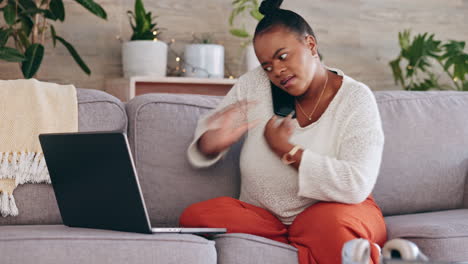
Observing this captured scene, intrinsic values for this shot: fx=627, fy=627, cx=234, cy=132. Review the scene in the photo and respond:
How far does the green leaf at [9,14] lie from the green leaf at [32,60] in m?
0.14

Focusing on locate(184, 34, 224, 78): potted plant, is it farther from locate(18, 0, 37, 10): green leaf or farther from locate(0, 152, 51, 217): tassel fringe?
locate(0, 152, 51, 217): tassel fringe

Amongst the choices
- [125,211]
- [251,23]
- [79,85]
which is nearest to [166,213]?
[125,211]

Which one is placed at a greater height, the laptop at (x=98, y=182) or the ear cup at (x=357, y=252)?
the ear cup at (x=357, y=252)

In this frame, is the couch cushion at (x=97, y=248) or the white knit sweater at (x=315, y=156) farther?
the white knit sweater at (x=315, y=156)

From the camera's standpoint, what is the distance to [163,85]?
3.11m

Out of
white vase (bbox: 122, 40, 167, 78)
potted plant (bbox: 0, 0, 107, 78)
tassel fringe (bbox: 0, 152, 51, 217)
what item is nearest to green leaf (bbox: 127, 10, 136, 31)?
white vase (bbox: 122, 40, 167, 78)

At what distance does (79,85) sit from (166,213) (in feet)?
5.34

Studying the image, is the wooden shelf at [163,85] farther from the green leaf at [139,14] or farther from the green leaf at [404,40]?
the green leaf at [404,40]

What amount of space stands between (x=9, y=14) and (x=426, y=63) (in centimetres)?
212

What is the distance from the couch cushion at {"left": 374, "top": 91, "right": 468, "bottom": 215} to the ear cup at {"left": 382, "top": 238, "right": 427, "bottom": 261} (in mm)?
1240

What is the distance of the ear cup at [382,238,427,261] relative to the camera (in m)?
0.74

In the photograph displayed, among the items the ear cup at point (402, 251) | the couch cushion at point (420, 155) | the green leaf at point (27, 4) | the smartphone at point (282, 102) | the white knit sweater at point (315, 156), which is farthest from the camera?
the green leaf at point (27, 4)

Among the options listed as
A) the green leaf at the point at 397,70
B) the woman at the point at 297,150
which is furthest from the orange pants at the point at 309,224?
the green leaf at the point at 397,70

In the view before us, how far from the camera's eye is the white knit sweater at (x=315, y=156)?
62.3 inches
